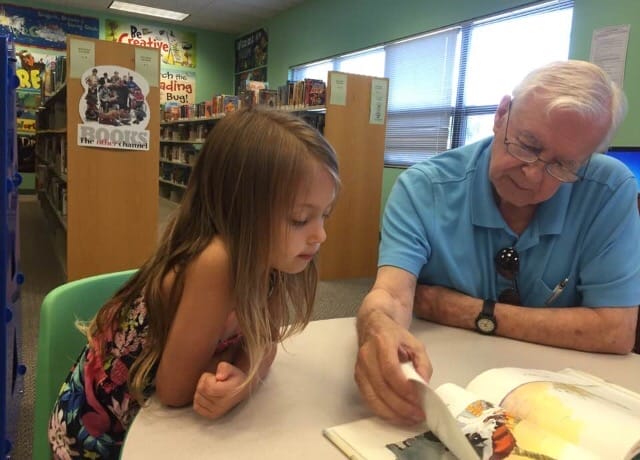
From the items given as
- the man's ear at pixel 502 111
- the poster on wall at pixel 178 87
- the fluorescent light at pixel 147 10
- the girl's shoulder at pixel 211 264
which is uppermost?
the fluorescent light at pixel 147 10

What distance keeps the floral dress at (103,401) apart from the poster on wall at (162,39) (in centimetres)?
785

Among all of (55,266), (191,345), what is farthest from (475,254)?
(55,266)

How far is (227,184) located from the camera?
74 cm

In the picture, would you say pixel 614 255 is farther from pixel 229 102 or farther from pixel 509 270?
pixel 229 102

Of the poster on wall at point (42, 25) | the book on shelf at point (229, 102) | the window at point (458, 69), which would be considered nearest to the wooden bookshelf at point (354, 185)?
the window at point (458, 69)

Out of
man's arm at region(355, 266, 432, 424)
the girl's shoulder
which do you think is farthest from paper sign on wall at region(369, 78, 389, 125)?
the girl's shoulder

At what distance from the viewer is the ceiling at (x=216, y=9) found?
7082 millimetres

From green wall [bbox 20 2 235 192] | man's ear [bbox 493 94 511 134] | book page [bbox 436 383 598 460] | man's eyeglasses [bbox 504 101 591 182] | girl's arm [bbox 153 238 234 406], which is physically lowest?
book page [bbox 436 383 598 460]

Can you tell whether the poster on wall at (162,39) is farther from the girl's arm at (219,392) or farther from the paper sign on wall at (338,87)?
the girl's arm at (219,392)

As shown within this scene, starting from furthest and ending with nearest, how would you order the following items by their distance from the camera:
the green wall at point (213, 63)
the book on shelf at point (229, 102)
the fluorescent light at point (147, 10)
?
the green wall at point (213, 63), the fluorescent light at point (147, 10), the book on shelf at point (229, 102)

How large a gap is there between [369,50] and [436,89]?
4.03ft

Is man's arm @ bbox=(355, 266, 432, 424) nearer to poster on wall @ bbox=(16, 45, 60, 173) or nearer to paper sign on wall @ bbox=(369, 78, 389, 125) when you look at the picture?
paper sign on wall @ bbox=(369, 78, 389, 125)

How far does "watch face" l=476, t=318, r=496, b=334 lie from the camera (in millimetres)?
1029

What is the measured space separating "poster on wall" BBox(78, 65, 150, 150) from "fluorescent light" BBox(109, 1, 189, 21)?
16.6 feet
